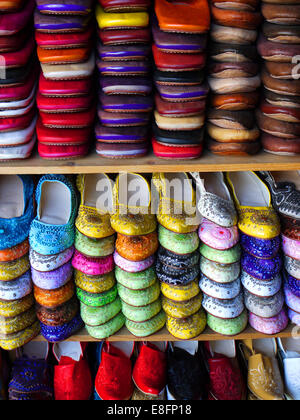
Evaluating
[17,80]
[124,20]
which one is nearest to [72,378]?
[17,80]

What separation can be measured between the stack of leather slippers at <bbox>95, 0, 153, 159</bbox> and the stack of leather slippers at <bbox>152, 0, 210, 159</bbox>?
24 millimetres

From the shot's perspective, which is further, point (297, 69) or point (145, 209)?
point (145, 209)

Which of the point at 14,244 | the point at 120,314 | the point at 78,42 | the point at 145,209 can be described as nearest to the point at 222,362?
the point at 120,314

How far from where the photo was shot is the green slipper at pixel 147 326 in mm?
989

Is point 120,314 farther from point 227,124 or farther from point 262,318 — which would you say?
point 227,124

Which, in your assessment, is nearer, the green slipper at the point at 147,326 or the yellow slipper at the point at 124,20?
the yellow slipper at the point at 124,20

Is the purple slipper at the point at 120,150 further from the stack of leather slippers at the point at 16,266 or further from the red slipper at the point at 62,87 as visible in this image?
the stack of leather slippers at the point at 16,266

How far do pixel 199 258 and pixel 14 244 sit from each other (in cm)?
46

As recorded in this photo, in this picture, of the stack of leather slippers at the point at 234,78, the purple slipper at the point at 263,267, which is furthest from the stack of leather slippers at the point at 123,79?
the purple slipper at the point at 263,267

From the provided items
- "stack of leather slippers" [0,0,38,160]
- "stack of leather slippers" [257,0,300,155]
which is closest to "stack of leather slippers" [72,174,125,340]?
"stack of leather slippers" [0,0,38,160]

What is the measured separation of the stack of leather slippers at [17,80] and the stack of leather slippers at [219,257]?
426mm

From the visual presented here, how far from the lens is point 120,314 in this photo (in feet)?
3.33

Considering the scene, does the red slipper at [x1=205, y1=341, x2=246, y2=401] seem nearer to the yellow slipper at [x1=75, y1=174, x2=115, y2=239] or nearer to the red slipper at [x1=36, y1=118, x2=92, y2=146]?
the yellow slipper at [x1=75, y1=174, x2=115, y2=239]

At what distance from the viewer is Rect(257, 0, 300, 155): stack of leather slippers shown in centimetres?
69
